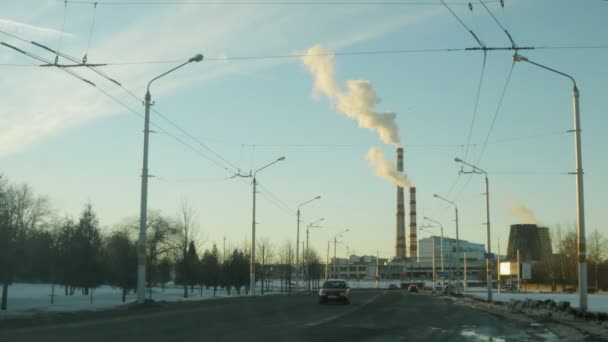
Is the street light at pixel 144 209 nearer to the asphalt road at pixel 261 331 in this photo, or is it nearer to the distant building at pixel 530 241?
the asphalt road at pixel 261 331

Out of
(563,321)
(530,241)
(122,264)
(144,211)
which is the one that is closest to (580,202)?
(563,321)

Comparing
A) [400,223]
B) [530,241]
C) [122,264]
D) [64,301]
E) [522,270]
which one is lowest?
[64,301]

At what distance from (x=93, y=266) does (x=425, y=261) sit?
506ft

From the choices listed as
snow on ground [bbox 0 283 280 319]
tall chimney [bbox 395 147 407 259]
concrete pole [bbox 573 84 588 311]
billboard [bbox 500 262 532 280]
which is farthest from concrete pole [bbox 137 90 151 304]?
tall chimney [bbox 395 147 407 259]

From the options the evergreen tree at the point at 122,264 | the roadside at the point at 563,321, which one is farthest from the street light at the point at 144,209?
the evergreen tree at the point at 122,264

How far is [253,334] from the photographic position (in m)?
19.3

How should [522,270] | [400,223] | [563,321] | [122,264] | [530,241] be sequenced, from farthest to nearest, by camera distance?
[530,241]
[400,223]
[522,270]
[122,264]
[563,321]

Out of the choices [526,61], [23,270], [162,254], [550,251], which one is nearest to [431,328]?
[526,61]

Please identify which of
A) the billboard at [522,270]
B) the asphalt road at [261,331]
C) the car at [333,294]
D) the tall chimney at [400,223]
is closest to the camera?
the asphalt road at [261,331]

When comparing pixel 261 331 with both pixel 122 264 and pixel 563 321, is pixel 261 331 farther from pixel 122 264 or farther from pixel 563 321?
pixel 122 264

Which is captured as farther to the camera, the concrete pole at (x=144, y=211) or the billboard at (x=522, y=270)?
the billboard at (x=522, y=270)

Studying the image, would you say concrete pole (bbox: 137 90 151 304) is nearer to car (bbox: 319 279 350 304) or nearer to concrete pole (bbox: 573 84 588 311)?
car (bbox: 319 279 350 304)

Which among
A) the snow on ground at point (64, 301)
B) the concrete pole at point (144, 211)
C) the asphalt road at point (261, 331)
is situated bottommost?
the snow on ground at point (64, 301)

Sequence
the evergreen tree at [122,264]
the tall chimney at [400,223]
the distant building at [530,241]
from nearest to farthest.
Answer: the evergreen tree at [122,264], the tall chimney at [400,223], the distant building at [530,241]
